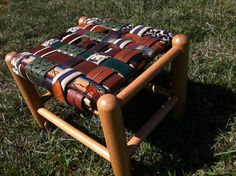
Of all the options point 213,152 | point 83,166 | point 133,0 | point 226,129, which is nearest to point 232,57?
point 226,129

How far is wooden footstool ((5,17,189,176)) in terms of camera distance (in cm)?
106

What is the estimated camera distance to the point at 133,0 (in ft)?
8.80

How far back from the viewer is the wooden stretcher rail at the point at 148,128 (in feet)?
3.87

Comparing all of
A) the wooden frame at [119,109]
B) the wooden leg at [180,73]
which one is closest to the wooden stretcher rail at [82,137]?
the wooden frame at [119,109]

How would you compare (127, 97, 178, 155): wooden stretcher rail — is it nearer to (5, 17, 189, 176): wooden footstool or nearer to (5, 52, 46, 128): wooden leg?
(5, 17, 189, 176): wooden footstool

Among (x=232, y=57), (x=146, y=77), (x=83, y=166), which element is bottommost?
(x=83, y=166)

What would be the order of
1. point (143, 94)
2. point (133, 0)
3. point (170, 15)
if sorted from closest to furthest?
point (143, 94)
point (170, 15)
point (133, 0)

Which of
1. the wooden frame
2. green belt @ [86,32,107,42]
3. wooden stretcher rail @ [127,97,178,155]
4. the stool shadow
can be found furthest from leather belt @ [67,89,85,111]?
the stool shadow

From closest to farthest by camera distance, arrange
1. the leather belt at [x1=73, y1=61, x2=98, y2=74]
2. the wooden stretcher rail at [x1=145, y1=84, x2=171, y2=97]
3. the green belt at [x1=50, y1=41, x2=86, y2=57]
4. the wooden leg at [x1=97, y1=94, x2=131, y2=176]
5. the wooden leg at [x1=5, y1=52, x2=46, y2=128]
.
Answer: the wooden leg at [x1=97, y1=94, x2=131, y2=176], the leather belt at [x1=73, y1=61, x2=98, y2=74], the green belt at [x1=50, y1=41, x2=86, y2=57], the wooden leg at [x1=5, y1=52, x2=46, y2=128], the wooden stretcher rail at [x1=145, y1=84, x2=171, y2=97]

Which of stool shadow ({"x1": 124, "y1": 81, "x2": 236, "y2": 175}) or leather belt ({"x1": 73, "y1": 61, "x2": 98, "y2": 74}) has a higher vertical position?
leather belt ({"x1": 73, "y1": 61, "x2": 98, "y2": 74})

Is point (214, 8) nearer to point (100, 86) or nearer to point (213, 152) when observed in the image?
point (213, 152)

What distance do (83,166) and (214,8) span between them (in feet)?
5.05

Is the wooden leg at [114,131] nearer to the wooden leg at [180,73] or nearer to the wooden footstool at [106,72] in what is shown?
the wooden footstool at [106,72]

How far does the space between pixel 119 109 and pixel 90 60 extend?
314 mm
